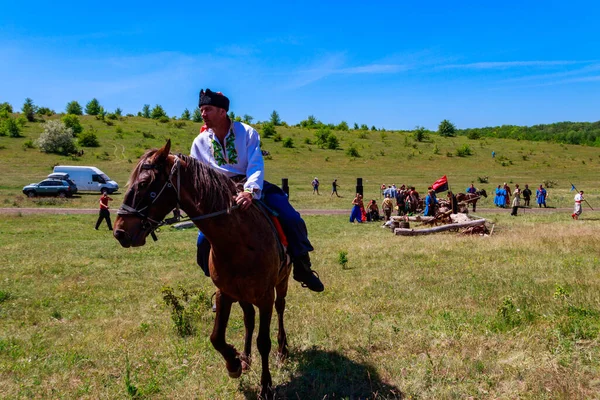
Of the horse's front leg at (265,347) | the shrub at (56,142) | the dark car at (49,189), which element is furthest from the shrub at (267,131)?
the horse's front leg at (265,347)

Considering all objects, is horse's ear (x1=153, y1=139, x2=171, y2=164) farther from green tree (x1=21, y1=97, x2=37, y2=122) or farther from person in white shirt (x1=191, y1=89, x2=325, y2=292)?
green tree (x1=21, y1=97, x2=37, y2=122)

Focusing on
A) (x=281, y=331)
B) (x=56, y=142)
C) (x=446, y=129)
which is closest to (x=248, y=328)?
(x=281, y=331)

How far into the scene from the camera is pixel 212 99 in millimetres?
4801

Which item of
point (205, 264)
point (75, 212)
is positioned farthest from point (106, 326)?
point (75, 212)

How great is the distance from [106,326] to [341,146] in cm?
7478

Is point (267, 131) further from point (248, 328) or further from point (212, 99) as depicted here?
point (212, 99)

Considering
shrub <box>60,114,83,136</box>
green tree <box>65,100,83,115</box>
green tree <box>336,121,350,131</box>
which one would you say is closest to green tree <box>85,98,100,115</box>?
green tree <box>65,100,83,115</box>

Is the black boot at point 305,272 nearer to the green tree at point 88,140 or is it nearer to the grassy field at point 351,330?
the grassy field at point 351,330

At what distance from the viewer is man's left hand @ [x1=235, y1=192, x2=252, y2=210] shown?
4309mm

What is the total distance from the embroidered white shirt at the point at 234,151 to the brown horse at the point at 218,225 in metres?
0.48

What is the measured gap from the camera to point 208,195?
4273 millimetres

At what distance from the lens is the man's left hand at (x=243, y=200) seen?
4309mm

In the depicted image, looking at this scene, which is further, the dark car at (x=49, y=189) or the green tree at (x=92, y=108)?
the green tree at (x=92, y=108)

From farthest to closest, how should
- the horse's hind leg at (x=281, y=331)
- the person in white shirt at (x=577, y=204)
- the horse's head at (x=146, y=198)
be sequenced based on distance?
the person in white shirt at (x=577, y=204), the horse's hind leg at (x=281, y=331), the horse's head at (x=146, y=198)
